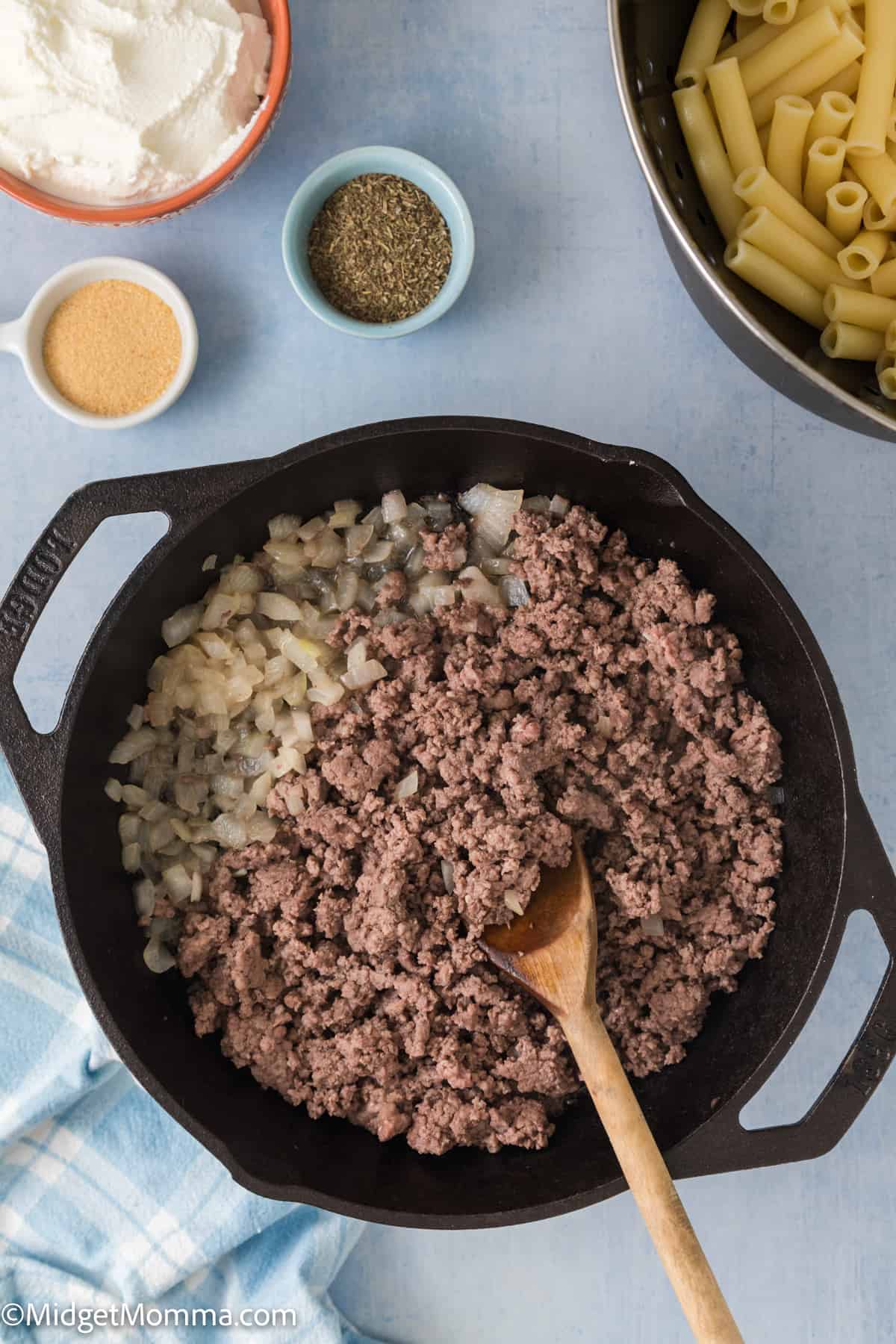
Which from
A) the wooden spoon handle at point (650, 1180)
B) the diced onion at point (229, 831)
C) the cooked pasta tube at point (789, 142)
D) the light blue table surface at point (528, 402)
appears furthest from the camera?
the light blue table surface at point (528, 402)

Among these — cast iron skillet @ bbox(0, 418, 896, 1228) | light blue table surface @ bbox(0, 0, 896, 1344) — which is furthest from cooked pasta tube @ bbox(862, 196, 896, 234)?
cast iron skillet @ bbox(0, 418, 896, 1228)

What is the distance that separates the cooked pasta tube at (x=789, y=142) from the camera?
1803 millimetres

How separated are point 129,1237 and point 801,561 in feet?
5.90

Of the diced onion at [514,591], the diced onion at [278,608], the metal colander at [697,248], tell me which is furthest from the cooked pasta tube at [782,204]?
the diced onion at [278,608]

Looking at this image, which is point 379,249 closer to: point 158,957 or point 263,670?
point 263,670

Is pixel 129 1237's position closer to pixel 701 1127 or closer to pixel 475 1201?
pixel 475 1201

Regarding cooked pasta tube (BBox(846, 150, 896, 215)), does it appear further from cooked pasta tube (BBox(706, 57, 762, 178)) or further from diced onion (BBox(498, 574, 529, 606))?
diced onion (BBox(498, 574, 529, 606))

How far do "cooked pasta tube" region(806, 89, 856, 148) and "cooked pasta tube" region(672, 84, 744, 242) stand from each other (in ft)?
0.48

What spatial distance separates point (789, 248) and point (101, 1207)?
209 centimetres

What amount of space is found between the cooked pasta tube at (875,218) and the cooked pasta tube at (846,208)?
0.04 ft

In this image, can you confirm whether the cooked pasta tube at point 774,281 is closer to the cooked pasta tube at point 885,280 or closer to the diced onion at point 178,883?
the cooked pasta tube at point 885,280

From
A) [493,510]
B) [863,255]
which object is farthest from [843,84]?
[493,510]

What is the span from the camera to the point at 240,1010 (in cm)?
188

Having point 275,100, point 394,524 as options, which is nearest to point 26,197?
point 275,100
